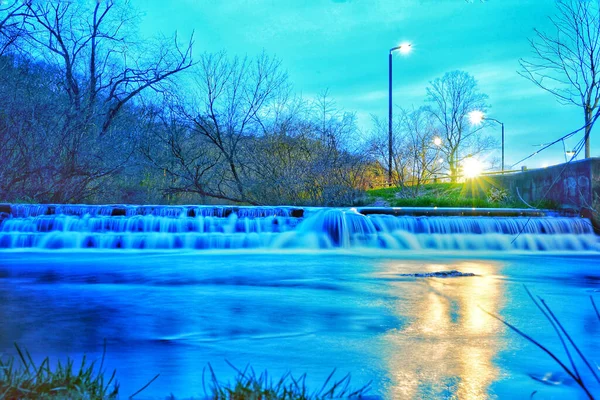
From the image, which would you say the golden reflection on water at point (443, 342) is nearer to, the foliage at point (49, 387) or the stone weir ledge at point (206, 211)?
the foliage at point (49, 387)

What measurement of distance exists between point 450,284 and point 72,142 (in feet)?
52.5

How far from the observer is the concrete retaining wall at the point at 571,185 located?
14180 mm

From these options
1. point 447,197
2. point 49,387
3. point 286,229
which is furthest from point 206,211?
point 49,387

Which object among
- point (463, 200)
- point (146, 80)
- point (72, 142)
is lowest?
A: point (463, 200)

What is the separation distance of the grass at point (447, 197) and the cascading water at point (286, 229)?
117 inches

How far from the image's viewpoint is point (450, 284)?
720 centimetres

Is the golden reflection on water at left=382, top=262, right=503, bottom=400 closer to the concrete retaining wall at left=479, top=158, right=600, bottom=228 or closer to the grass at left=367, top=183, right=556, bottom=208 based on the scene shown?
the concrete retaining wall at left=479, top=158, right=600, bottom=228

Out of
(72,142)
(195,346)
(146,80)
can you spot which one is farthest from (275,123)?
(195,346)

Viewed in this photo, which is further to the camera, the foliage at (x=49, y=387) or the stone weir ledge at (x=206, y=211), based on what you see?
the stone weir ledge at (x=206, y=211)

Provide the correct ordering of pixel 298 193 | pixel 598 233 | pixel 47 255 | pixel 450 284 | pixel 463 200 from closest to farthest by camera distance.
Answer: pixel 450 284
pixel 47 255
pixel 598 233
pixel 463 200
pixel 298 193

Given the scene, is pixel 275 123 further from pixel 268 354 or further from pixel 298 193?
pixel 268 354

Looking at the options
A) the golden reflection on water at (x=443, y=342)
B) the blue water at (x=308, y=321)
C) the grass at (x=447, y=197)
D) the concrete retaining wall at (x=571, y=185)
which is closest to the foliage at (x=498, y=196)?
the grass at (x=447, y=197)

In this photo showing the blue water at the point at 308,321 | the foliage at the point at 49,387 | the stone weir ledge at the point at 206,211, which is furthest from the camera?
the stone weir ledge at the point at 206,211

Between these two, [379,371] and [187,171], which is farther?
[187,171]
